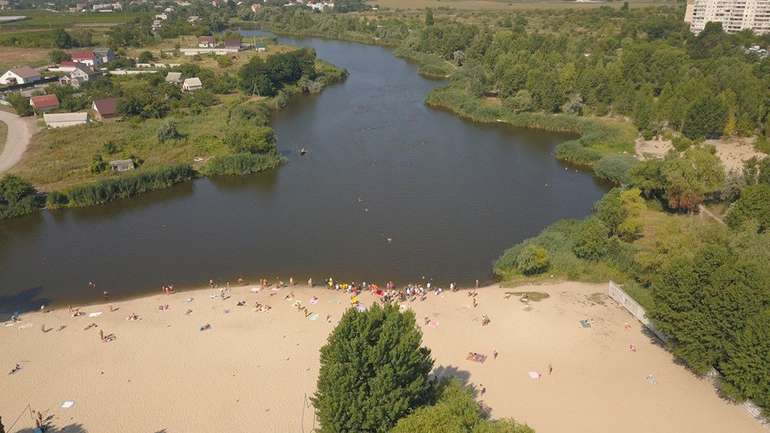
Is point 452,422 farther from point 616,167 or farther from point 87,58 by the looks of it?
point 87,58

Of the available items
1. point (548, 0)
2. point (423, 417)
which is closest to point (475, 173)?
point (423, 417)

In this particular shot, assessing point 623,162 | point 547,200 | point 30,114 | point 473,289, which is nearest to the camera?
point 473,289

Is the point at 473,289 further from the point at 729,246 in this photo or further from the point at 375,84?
the point at 375,84

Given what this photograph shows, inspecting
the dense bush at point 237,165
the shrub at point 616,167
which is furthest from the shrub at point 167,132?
the shrub at point 616,167

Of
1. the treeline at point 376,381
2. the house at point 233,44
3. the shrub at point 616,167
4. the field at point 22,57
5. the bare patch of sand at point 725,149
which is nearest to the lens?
the treeline at point 376,381

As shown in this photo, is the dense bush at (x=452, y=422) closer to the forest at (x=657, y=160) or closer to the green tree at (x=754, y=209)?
the forest at (x=657, y=160)
